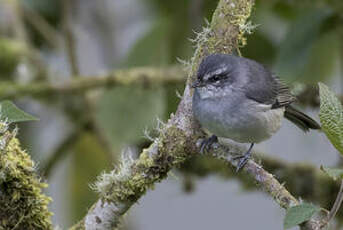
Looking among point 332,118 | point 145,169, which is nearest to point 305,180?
point 145,169

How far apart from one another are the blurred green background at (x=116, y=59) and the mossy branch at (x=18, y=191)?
1.75 m

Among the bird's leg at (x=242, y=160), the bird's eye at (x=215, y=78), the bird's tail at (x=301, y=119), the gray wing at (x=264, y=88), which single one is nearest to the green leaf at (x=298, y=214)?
the bird's leg at (x=242, y=160)

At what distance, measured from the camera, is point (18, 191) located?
2.17 m

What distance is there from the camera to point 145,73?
435 cm

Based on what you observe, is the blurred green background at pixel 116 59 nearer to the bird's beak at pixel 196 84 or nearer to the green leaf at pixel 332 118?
the bird's beak at pixel 196 84

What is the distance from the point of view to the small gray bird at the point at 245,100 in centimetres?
301

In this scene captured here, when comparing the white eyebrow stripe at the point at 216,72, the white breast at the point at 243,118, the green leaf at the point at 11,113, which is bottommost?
the white breast at the point at 243,118

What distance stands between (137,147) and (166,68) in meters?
0.57

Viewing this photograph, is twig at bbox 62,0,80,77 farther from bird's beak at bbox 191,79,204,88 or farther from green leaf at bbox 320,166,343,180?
green leaf at bbox 320,166,343,180

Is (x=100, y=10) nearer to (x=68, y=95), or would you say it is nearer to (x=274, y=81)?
(x=68, y=95)

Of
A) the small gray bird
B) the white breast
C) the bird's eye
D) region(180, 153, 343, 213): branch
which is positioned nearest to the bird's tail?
the small gray bird

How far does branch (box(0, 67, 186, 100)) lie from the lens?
13.9ft

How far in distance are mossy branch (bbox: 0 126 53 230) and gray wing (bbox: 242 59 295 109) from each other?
4.47ft

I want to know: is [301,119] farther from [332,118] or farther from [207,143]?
[332,118]
